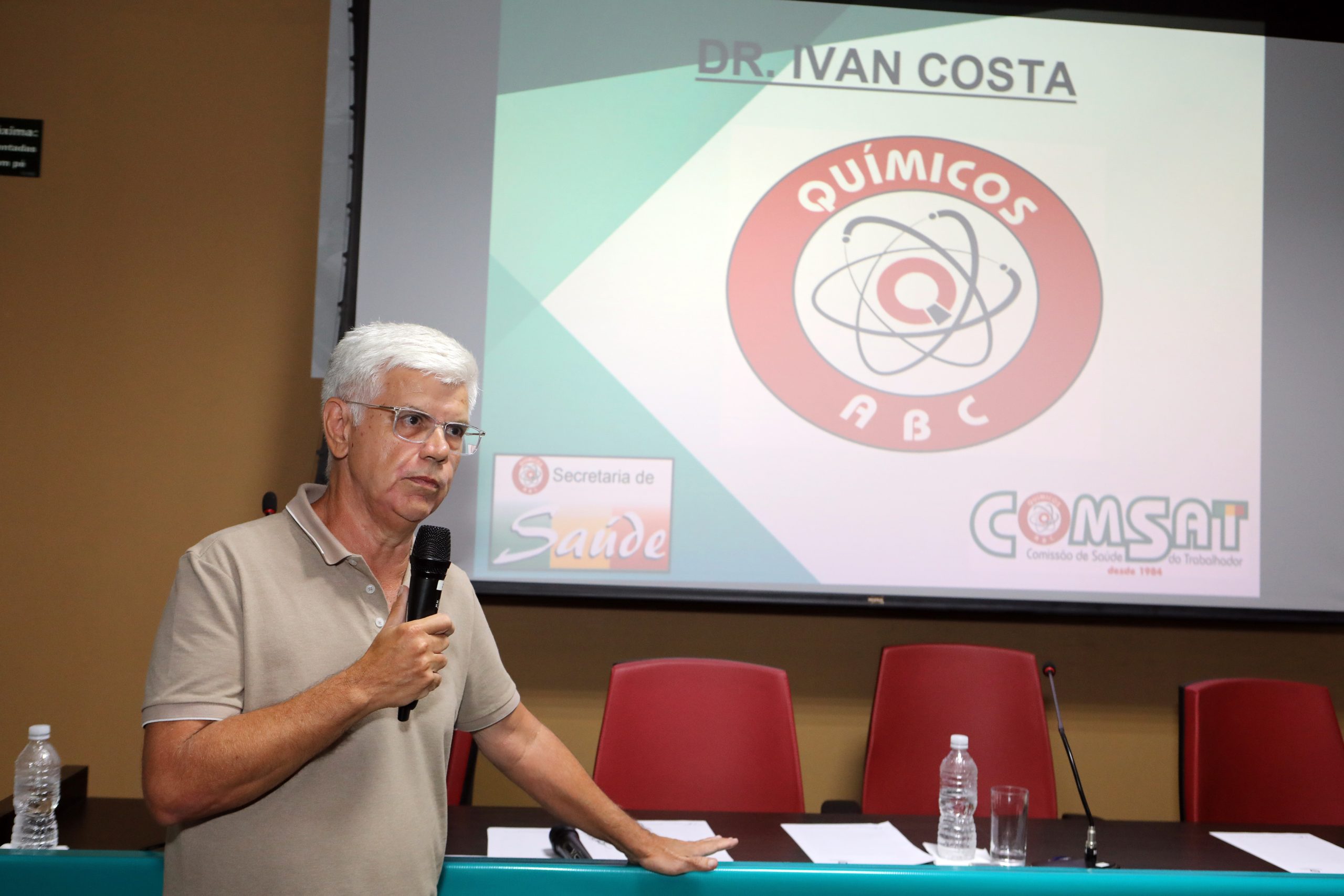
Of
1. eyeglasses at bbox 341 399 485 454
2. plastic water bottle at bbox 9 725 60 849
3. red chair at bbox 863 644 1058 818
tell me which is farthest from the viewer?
red chair at bbox 863 644 1058 818

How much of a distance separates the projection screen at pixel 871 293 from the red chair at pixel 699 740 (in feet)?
1.46

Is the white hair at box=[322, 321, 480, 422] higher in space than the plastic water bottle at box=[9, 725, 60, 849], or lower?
higher

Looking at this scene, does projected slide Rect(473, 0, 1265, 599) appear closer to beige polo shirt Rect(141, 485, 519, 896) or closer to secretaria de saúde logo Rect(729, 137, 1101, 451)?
secretaria de saúde logo Rect(729, 137, 1101, 451)

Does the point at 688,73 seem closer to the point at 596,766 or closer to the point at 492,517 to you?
the point at 492,517

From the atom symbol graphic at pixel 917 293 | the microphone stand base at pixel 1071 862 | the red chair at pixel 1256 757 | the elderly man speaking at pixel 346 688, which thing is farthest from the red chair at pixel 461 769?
the red chair at pixel 1256 757

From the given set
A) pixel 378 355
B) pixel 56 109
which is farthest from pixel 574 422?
pixel 56 109

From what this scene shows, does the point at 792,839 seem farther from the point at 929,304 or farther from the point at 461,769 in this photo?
the point at 929,304

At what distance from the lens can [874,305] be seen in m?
3.19

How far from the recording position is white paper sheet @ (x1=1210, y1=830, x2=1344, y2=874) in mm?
1993

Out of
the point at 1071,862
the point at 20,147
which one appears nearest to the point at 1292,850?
the point at 1071,862

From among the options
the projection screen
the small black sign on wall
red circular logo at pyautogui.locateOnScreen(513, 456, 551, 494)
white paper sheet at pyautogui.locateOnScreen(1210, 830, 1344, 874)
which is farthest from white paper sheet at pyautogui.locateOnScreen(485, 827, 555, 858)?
the small black sign on wall

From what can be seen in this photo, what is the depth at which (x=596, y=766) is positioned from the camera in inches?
100.0

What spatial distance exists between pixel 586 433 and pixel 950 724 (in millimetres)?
1361

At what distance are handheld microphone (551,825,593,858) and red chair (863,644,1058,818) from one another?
1.22 m
